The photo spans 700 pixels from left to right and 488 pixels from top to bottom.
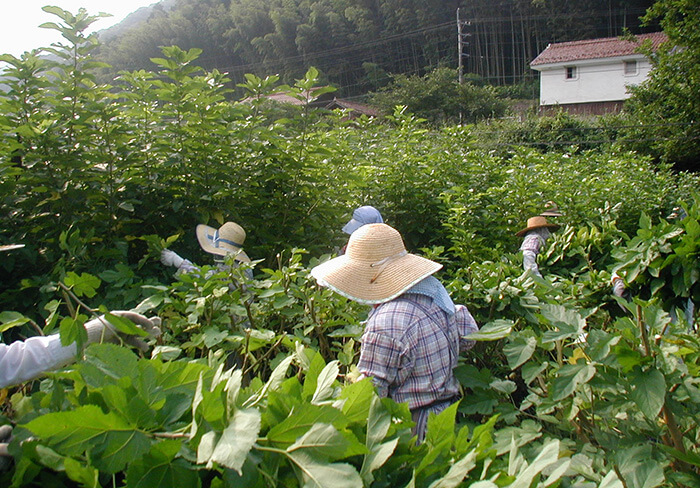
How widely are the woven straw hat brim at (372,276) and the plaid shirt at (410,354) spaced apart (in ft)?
0.19

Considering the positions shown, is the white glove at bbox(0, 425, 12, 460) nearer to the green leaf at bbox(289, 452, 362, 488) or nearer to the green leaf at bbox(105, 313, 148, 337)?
the green leaf at bbox(105, 313, 148, 337)

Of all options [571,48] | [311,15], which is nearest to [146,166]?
[571,48]

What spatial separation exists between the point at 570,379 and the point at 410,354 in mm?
700

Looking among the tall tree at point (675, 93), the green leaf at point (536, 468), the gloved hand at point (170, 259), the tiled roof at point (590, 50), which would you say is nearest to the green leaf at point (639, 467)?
the green leaf at point (536, 468)

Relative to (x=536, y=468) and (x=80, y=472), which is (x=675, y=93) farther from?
(x=80, y=472)

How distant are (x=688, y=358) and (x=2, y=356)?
2.09m

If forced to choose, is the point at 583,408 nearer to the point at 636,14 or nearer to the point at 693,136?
the point at 693,136

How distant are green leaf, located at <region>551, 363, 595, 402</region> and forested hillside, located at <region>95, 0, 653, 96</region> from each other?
54738mm

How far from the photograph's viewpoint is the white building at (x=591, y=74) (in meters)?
37.8

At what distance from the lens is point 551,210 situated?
594cm

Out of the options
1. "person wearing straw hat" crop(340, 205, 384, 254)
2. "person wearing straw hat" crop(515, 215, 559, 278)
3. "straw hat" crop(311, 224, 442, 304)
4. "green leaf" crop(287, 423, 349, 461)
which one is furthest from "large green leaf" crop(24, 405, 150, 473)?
"person wearing straw hat" crop(515, 215, 559, 278)

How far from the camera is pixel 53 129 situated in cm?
311

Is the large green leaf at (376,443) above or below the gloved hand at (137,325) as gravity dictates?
above

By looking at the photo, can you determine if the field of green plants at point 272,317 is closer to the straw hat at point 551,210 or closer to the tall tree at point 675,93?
the straw hat at point 551,210
